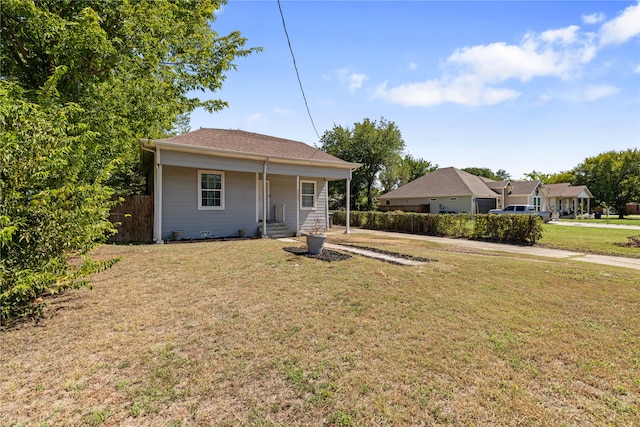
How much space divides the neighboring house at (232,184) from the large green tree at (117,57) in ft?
4.64

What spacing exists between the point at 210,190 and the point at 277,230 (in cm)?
332

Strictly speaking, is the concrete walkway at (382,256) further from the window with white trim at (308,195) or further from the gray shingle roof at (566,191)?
the gray shingle roof at (566,191)

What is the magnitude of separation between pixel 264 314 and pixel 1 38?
8.70 m

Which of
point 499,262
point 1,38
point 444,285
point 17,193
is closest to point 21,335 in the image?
point 17,193

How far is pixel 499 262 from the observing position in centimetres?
781

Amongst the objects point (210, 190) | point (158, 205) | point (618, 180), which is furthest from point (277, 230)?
point (618, 180)

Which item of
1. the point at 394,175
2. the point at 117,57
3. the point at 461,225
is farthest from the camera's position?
the point at 394,175

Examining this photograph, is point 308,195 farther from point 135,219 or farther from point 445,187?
point 445,187

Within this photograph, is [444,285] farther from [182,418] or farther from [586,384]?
[182,418]

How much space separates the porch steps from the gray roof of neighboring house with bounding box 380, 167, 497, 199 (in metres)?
19.6

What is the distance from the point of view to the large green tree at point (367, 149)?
112 feet

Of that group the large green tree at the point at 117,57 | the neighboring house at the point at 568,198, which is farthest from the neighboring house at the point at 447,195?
the large green tree at the point at 117,57

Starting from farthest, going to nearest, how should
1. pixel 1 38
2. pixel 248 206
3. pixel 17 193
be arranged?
1. pixel 248 206
2. pixel 1 38
3. pixel 17 193

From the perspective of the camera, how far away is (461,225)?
14711 millimetres
